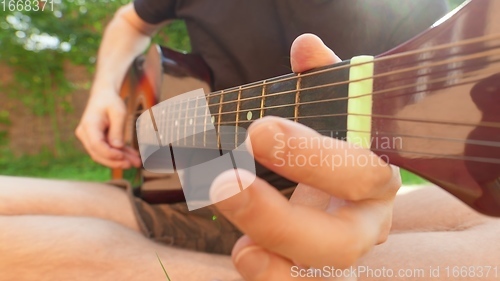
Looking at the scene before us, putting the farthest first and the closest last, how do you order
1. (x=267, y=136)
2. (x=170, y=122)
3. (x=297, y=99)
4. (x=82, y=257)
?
1. (x=170, y=122)
2. (x=82, y=257)
3. (x=297, y=99)
4. (x=267, y=136)

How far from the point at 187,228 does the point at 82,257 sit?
0.23 metres

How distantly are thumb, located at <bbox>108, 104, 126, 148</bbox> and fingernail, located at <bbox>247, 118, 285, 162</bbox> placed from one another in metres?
0.80

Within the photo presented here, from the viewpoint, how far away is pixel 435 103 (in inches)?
12.7

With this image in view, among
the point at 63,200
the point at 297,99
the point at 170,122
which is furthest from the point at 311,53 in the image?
the point at 63,200

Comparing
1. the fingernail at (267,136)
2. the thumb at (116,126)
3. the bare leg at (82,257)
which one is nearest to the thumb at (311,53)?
the fingernail at (267,136)

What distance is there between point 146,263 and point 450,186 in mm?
449

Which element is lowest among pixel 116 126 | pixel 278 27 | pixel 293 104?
pixel 116 126

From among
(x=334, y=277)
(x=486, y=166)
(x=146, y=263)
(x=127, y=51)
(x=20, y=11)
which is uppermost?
(x=20, y=11)

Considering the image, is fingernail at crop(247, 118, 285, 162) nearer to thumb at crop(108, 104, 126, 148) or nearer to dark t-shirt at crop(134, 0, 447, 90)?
dark t-shirt at crop(134, 0, 447, 90)

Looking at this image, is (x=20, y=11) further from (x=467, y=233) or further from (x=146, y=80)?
(x=467, y=233)

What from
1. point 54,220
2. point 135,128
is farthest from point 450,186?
point 135,128

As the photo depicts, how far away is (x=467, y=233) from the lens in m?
0.61

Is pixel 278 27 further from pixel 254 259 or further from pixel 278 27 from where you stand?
pixel 254 259

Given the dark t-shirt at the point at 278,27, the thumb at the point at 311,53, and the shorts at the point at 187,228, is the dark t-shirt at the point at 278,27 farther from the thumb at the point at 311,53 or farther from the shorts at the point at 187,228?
the thumb at the point at 311,53
